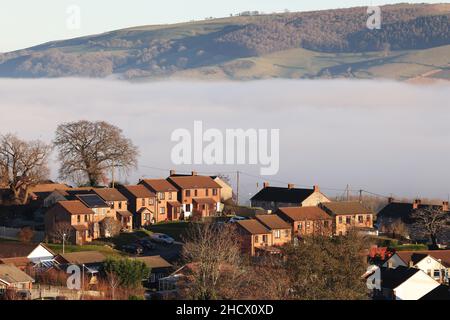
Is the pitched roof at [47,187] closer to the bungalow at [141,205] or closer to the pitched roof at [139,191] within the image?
the pitched roof at [139,191]

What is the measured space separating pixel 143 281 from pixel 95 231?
38.2ft

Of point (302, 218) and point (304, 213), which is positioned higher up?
point (304, 213)

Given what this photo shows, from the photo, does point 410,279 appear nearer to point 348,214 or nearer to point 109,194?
point 348,214

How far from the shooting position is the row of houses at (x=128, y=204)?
58.5m

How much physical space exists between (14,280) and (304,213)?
2204cm

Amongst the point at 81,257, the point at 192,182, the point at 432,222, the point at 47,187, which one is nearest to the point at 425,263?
the point at 432,222

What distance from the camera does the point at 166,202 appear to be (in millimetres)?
65875

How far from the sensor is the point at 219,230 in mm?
54750

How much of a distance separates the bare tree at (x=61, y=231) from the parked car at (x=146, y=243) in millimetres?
3774
